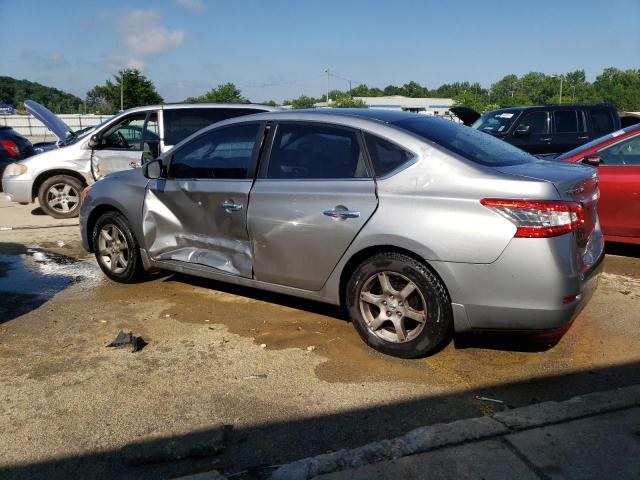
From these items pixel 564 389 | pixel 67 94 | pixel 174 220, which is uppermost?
pixel 67 94

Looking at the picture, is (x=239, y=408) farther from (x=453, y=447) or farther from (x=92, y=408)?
(x=453, y=447)

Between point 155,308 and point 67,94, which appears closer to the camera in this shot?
point 155,308

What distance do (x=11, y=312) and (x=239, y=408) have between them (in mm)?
2835

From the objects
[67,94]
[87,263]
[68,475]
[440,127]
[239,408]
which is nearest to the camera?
[68,475]

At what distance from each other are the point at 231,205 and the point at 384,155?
134 centimetres

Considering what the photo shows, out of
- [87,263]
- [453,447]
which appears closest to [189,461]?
[453,447]

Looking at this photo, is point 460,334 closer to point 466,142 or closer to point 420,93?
point 466,142

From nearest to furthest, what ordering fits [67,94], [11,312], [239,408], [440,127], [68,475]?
1. [68,475]
2. [239,408]
3. [440,127]
4. [11,312]
5. [67,94]

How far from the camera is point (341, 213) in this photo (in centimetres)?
395

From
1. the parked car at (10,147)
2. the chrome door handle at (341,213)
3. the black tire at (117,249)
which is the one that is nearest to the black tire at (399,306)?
the chrome door handle at (341,213)

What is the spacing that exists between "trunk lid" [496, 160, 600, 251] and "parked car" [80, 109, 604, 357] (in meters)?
0.02

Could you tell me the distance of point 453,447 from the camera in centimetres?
280

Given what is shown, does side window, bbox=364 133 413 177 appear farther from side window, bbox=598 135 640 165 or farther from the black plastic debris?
side window, bbox=598 135 640 165

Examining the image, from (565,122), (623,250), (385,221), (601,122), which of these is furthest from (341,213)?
(601,122)
